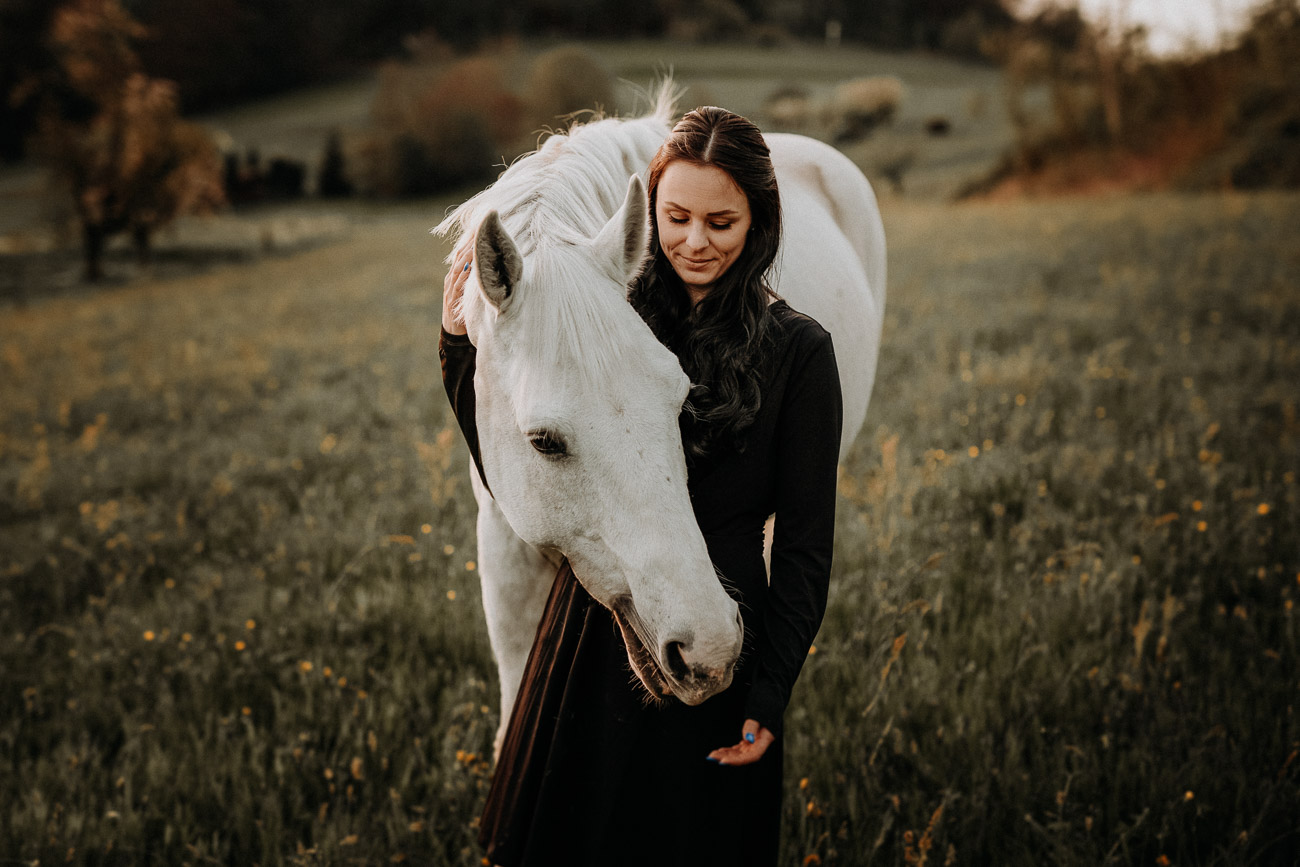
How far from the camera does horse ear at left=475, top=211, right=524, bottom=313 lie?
129cm

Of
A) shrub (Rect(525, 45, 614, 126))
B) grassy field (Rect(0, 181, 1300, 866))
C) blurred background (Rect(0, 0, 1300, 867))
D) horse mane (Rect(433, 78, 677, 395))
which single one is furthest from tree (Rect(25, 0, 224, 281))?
horse mane (Rect(433, 78, 677, 395))

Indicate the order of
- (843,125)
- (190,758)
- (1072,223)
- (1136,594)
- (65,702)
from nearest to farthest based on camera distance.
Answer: (190,758) → (65,702) → (1136,594) → (1072,223) → (843,125)

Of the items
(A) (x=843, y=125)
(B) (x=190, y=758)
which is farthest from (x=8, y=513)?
(A) (x=843, y=125)

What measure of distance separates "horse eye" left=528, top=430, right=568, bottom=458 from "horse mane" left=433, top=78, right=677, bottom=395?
8cm

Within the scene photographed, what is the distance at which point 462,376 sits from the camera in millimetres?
1548

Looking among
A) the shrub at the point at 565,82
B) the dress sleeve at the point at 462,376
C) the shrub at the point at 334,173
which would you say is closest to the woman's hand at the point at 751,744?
the dress sleeve at the point at 462,376

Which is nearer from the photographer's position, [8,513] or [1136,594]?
[1136,594]

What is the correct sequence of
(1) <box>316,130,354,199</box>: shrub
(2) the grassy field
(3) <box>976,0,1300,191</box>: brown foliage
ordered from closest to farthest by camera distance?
(2) the grassy field, (3) <box>976,0,1300,191</box>: brown foliage, (1) <box>316,130,354,199</box>: shrub

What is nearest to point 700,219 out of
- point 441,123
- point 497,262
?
point 497,262

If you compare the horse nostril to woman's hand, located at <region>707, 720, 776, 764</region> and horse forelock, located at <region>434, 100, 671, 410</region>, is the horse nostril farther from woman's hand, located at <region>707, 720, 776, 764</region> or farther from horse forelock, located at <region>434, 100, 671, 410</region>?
horse forelock, located at <region>434, 100, 671, 410</region>

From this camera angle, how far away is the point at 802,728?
247 cm

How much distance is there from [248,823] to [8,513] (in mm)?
3650

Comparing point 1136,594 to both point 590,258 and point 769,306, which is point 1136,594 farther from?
point 590,258

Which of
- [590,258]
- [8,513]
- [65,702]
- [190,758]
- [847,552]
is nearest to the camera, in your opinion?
[590,258]
